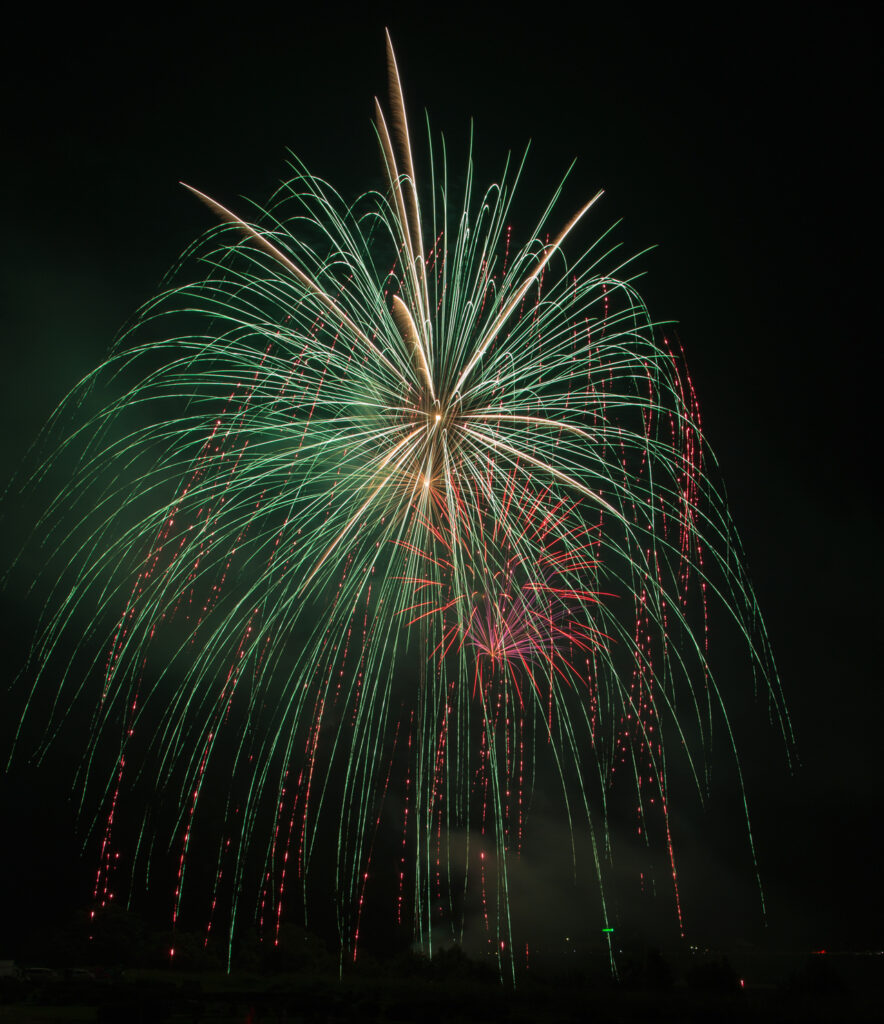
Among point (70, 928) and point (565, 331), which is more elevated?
point (565, 331)

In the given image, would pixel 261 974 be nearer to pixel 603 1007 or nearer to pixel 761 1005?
pixel 603 1007

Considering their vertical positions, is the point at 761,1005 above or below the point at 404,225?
below

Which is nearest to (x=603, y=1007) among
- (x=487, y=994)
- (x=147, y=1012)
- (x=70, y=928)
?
(x=487, y=994)

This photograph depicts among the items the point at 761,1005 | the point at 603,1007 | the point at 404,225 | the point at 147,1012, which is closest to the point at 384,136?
the point at 404,225

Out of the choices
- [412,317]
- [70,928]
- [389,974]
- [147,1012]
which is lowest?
[147,1012]

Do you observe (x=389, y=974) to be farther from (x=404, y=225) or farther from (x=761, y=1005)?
(x=404, y=225)

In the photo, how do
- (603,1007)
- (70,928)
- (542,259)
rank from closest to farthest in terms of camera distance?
(542,259), (603,1007), (70,928)

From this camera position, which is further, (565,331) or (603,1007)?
(603,1007)

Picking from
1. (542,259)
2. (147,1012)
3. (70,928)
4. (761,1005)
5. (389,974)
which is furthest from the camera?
(70,928)

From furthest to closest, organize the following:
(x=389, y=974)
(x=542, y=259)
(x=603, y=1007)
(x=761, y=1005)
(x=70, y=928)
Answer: (x=70, y=928) < (x=389, y=974) < (x=761, y=1005) < (x=603, y=1007) < (x=542, y=259)
